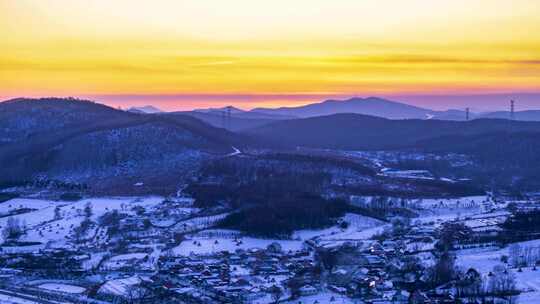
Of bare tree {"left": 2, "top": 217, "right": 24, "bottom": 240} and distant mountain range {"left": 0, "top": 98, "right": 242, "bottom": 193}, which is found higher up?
distant mountain range {"left": 0, "top": 98, "right": 242, "bottom": 193}

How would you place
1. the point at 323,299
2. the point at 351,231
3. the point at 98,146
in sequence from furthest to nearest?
the point at 98,146, the point at 351,231, the point at 323,299

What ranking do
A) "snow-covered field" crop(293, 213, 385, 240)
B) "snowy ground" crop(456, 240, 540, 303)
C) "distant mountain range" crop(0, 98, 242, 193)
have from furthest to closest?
1. "distant mountain range" crop(0, 98, 242, 193)
2. "snow-covered field" crop(293, 213, 385, 240)
3. "snowy ground" crop(456, 240, 540, 303)

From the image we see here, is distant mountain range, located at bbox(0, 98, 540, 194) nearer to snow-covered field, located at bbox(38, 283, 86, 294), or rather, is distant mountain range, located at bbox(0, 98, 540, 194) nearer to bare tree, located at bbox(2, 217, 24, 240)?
bare tree, located at bbox(2, 217, 24, 240)

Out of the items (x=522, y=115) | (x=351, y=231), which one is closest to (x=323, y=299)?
(x=351, y=231)

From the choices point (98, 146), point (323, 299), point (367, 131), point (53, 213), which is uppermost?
point (98, 146)

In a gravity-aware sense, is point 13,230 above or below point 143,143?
below

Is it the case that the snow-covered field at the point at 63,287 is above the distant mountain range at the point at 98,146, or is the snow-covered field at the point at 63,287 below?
below

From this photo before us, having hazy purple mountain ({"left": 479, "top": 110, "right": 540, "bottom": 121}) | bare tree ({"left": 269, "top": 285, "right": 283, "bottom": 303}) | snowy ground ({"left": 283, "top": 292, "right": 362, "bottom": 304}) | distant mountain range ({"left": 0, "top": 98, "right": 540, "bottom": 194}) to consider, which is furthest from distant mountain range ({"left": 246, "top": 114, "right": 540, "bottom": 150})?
hazy purple mountain ({"left": 479, "top": 110, "right": 540, "bottom": 121})

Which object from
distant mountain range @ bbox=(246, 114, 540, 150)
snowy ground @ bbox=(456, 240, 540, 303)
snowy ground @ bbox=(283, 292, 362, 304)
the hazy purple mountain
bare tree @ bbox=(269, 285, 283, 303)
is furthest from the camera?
the hazy purple mountain

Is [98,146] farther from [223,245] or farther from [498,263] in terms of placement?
[498,263]

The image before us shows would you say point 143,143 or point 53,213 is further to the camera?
point 143,143

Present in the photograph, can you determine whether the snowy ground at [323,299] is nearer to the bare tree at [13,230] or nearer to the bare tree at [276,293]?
the bare tree at [276,293]

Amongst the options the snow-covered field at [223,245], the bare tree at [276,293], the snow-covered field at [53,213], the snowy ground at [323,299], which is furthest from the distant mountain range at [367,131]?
the snowy ground at [323,299]
